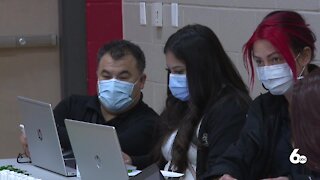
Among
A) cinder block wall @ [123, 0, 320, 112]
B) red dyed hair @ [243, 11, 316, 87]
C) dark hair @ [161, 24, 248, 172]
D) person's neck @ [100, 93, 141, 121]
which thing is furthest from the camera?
cinder block wall @ [123, 0, 320, 112]

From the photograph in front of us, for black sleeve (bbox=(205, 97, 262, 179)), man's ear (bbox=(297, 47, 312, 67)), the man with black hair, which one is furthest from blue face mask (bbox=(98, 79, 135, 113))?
man's ear (bbox=(297, 47, 312, 67))

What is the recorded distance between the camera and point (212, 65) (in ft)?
12.0

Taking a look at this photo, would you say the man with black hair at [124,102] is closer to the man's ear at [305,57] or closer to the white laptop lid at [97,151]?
the white laptop lid at [97,151]

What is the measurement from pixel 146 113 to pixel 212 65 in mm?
565

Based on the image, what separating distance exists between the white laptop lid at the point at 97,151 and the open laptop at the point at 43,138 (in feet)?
0.93

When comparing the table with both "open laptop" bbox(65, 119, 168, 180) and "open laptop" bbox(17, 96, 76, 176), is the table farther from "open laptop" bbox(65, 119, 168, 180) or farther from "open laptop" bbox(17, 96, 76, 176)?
"open laptop" bbox(65, 119, 168, 180)

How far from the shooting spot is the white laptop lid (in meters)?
3.12

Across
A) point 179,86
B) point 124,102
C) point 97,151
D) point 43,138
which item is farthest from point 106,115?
point 97,151

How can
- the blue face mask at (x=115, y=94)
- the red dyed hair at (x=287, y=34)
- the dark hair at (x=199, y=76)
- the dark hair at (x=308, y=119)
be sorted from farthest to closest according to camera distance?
the blue face mask at (x=115, y=94)
the dark hair at (x=199, y=76)
the red dyed hair at (x=287, y=34)
the dark hair at (x=308, y=119)

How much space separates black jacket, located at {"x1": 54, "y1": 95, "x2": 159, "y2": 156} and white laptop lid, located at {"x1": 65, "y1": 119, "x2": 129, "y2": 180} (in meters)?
0.56

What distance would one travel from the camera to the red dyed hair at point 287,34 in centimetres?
329

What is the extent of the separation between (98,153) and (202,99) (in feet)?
2.04

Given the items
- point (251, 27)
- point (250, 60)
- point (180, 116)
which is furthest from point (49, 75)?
point (250, 60)

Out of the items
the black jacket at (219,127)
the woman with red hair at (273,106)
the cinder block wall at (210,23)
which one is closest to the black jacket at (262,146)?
the woman with red hair at (273,106)
